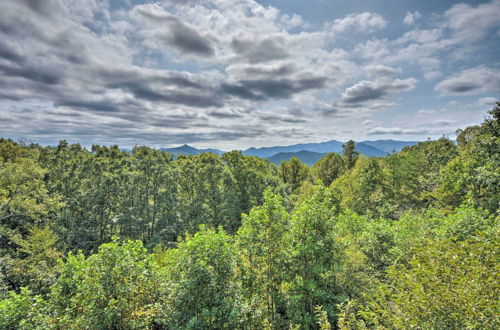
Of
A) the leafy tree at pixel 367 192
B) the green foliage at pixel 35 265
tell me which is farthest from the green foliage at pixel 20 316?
the leafy tree at pixel 367 192

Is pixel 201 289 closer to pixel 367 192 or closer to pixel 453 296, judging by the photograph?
pixel 453 296

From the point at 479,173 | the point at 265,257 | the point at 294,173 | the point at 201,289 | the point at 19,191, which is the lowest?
the point at 201,289

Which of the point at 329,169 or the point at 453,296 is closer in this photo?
the point at 453,296

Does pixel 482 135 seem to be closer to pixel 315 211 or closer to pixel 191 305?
pixel 315 211

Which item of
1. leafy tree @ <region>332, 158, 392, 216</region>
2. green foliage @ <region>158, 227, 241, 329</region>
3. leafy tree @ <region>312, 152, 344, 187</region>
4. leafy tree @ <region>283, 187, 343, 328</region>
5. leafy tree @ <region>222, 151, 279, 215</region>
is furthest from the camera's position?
leafy tree @ <region>312, 152, 344, 187</region>

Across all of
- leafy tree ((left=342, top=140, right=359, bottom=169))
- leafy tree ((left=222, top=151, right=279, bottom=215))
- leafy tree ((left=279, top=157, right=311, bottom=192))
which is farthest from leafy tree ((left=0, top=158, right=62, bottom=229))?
leafy tree ((left=342, top=140, right=359, bottom=169))

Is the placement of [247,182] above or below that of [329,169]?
below

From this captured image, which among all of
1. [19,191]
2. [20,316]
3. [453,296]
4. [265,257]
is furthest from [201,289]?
[19,191]

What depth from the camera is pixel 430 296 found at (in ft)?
19.7

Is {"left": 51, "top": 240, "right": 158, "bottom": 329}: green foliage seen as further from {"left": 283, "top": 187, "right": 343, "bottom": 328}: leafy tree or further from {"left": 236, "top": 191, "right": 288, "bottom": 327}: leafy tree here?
{"left": 283, "top": 187, "right": 343, "bottom": 328}: leafy tree

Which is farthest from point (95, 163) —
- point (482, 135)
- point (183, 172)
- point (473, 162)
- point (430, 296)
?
point (473, 162)

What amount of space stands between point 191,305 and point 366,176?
32848 mm

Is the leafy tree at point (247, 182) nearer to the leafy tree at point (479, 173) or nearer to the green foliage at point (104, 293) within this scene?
the leafy tree at point (479, 173)

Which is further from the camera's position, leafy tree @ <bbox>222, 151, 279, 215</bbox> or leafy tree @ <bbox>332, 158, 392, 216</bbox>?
leafy tree @ <bbox>222, 151, 279, 215</bbox>
